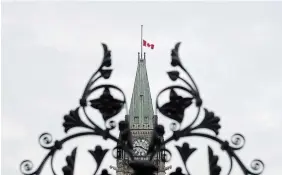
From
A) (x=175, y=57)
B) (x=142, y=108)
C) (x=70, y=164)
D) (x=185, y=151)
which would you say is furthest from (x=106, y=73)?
(x=142, y=108)

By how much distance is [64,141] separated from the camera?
22.2 feet

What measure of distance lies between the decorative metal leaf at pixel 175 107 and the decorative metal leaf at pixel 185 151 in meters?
0.26

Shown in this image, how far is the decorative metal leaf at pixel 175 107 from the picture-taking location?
682 centimetres

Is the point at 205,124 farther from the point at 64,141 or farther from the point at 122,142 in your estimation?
the point at 64,141

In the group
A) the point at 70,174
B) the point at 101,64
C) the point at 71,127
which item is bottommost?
the point at 70,174

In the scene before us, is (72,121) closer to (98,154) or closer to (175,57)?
(98,154)

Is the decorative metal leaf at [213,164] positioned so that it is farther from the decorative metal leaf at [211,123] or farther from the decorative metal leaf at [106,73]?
the decorative metal leaf at [106,73]

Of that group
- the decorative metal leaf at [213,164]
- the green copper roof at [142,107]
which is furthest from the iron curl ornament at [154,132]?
the green copper roof at [142,107]

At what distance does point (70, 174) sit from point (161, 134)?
960 millimetres

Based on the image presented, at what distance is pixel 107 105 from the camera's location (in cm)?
684

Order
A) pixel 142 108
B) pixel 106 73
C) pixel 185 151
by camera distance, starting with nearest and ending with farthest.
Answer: pixel 185 151
pixel 106 73
pixel 142 108

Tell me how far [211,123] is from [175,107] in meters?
0.38

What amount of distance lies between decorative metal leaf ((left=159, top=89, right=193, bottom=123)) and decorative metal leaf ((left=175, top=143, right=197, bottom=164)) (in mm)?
260

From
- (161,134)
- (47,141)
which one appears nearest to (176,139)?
(161,134)
